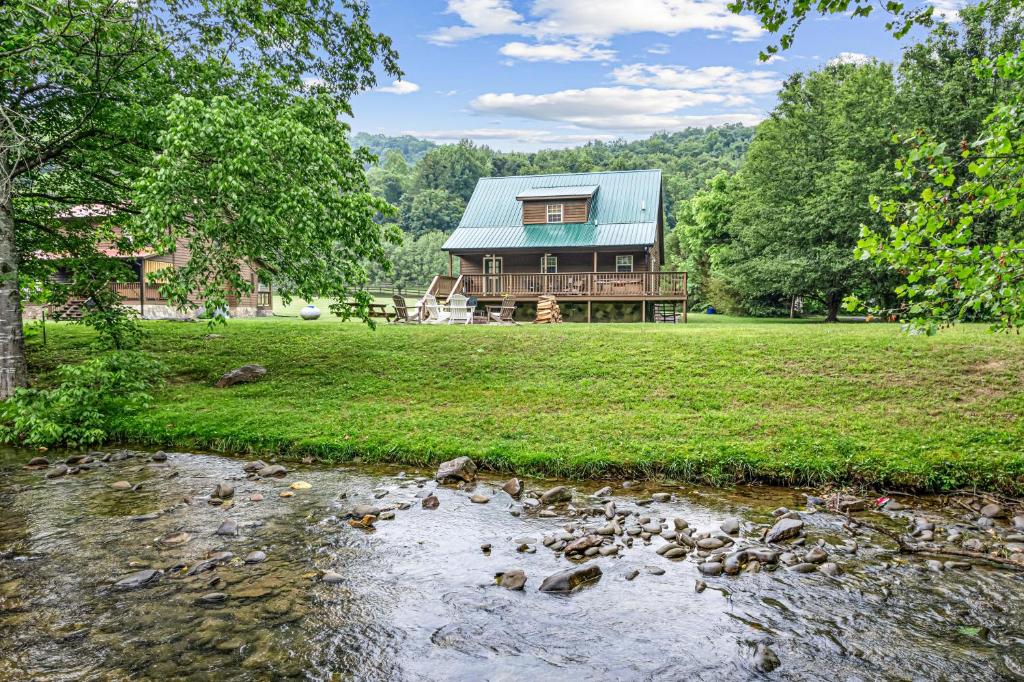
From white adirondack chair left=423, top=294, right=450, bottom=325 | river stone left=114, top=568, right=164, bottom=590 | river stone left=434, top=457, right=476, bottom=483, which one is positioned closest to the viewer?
river stone left=114, top=568, right=164, bottom=590

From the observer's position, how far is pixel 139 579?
5148 mm

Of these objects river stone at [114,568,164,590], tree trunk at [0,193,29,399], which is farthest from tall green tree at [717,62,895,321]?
river stone at [114,568,164,590]

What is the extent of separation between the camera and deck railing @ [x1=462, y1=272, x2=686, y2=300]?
84.7 ft

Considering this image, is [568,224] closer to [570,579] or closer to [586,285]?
[586,285]

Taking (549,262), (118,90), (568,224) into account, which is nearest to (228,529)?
(118,90)

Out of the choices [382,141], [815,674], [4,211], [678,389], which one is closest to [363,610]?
[815,674]

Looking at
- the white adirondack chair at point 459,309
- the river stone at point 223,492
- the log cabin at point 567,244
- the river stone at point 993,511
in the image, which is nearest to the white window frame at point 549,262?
the log cabin at point 567,244

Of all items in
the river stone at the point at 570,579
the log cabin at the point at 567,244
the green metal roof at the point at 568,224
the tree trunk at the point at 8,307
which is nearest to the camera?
the river stone at the point at 570,579

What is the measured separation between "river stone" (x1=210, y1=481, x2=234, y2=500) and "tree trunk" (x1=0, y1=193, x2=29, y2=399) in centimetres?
546

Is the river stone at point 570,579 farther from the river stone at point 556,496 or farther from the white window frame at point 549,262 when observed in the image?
the white window frame at point 549,262

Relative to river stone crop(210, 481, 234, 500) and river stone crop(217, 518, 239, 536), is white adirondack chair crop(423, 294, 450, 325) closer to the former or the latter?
river stone crop(210, 481, 234, 500)

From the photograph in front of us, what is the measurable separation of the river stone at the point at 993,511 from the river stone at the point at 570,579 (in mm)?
4826

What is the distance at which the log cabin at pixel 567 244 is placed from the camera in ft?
86.4

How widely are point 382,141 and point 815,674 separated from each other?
200 meters
